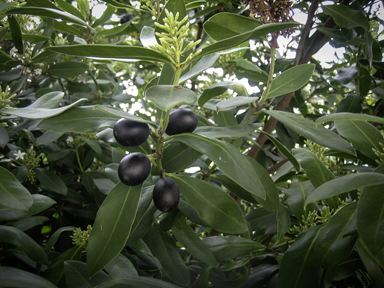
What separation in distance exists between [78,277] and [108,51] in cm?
59

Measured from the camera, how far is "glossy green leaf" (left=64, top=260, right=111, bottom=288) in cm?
77

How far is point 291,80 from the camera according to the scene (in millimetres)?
830

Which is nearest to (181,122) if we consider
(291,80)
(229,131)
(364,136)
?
(229,131)

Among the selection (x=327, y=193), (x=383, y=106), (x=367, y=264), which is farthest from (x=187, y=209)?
(x=383, y=106)

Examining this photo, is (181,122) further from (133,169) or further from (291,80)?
(291,80)

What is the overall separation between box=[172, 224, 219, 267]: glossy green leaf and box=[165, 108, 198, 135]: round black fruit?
1.10ft

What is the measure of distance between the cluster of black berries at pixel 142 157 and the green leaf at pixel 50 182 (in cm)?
52

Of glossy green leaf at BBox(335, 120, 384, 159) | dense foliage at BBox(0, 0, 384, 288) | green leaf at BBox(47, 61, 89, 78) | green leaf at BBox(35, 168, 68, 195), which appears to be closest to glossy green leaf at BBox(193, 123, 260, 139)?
dense foliage at BBox(0, 0, 384, 288)

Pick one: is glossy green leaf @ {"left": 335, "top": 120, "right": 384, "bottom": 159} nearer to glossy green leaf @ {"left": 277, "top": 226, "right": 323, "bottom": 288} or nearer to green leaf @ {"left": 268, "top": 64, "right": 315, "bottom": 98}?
green leaf @ {"left": 268, "top": 64, "right": 315, "bottom": 98}

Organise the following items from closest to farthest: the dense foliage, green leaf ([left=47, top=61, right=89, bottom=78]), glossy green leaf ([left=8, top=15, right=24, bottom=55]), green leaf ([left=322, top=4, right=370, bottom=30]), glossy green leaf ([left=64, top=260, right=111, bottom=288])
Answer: the dense foliage → glossy green leaf ([left=64, top=260, right=111, bottom=288]) → glossy green leaf ([left=8, top=15, right=24, bottom=55]) → green leaf ([left=322, top=4, right=370, bottom=30]) → green leaf ([left=47, top=61, right=89, bottom=78])

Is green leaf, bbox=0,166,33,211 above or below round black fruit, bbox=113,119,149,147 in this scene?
below

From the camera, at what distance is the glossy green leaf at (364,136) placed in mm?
888

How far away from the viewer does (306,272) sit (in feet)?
2.60

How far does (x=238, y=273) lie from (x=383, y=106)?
0.97 metres
